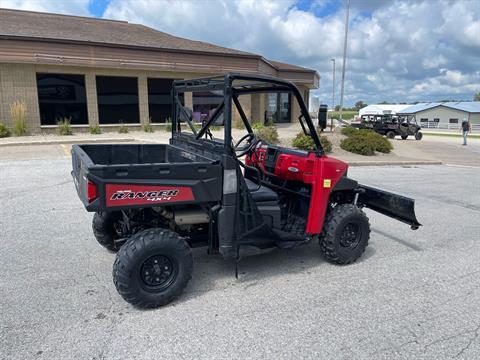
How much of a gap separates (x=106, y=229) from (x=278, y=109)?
→ 26.0 metres

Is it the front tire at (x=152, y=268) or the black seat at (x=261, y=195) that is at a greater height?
the black seat at (x=261, y=195)

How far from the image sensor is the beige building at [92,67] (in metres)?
17.7

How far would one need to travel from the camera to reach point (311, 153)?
4102 mm

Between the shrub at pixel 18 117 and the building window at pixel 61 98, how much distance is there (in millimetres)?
1124

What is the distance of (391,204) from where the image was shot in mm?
4566

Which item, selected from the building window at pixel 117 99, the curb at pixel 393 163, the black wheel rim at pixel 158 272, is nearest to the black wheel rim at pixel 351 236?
the black wheel rim at pixel 158 272

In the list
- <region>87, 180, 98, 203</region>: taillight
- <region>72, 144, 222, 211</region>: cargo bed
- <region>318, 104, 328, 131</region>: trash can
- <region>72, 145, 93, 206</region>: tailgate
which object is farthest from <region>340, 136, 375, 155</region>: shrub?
<region>87, 180, 98, 203</region>: taillight

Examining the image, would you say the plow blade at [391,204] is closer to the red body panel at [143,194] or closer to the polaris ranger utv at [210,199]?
the polaris ranger utv at [210,199]

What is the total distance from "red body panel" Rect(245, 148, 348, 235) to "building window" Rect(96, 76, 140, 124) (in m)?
18.0

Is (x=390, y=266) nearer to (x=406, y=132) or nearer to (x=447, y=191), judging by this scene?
(x=447, y=191)

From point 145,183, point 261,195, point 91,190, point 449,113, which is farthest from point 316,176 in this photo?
point 449,113

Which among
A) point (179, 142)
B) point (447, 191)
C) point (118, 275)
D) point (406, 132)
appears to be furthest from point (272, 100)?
point (118, 275)

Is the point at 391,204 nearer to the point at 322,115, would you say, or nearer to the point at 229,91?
the point at 322,115

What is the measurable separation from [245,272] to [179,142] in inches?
66.9
